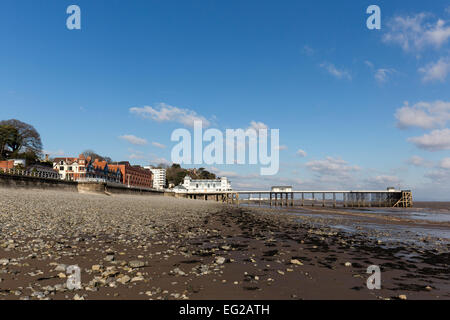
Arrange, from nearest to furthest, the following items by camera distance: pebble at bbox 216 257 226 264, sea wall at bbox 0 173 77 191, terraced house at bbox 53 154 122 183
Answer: pebble at bbox 216 257 226 264
sea wall at bbox 0 173 77 191
terraced house at bbox 53 154 122 183

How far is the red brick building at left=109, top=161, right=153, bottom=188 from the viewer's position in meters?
139

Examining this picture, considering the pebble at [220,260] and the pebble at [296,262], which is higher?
the pebble at [220,260]

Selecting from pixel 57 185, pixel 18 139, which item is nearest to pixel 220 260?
pixel 57 185

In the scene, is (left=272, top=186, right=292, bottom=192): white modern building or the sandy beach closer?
the sandy beach

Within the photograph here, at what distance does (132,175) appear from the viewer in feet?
485

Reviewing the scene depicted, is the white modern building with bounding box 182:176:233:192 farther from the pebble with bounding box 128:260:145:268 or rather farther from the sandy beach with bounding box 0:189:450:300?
the pebble with bounding box 128:260:145:268

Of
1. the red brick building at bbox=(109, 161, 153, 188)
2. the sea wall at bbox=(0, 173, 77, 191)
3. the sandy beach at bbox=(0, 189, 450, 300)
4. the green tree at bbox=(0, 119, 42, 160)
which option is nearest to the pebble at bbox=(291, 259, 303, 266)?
the sandy beach at bbox=(0, 189, 450, 300)

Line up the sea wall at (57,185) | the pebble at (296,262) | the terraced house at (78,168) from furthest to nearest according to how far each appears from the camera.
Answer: the terraced house at (78,168) → the sea wall at (57,185) → the pebble at (296,262)

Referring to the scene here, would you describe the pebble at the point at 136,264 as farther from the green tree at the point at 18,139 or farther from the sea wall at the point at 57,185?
the green tree at the point at 18,139

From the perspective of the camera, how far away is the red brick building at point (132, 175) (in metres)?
139

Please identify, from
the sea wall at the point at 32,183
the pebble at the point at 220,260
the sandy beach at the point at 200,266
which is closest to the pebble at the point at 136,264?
the sandy beach at the point at 200,266
